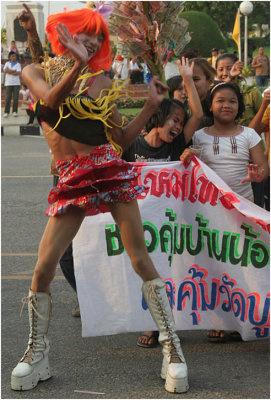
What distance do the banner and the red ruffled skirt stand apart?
0.60 metres

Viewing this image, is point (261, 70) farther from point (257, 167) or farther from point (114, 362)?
point (114, 362)

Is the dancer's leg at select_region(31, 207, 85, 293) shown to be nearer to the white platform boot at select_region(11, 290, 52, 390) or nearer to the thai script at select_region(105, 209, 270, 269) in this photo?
the white platform boot at select_region(11, 290, 52, 390)

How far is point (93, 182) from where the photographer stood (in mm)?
3604

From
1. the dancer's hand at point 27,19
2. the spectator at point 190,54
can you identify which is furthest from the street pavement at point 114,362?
the spectator at point 190,54

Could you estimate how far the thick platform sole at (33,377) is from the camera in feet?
11.9

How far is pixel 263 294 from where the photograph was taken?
4043 millimetres

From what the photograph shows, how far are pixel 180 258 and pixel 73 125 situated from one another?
115 centimetres

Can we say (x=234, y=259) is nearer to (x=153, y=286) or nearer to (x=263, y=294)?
(x=263, y=294)

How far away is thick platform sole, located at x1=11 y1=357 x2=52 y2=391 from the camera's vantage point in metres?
3.64

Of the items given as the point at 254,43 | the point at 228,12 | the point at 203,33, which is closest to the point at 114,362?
the point at 203,33

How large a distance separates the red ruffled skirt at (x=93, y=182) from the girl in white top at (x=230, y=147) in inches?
33.8

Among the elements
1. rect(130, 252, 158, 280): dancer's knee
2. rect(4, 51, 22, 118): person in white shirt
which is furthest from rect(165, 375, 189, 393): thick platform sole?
rect(4, 51, 22, 118): person in white shirt

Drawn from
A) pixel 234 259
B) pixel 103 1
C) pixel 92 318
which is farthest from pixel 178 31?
pixel 92 318

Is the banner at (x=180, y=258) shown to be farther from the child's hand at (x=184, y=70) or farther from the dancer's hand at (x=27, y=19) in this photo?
the dancer's hand at (x=27, y=19)
